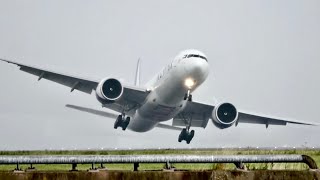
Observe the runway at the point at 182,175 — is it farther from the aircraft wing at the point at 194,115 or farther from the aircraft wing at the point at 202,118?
the aircraft wing at the point at 202,118

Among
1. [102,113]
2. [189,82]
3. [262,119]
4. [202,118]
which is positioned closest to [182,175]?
[189,82]

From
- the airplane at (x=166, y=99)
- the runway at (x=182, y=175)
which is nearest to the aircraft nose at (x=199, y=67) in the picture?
the airplane at (x=166, y=99)

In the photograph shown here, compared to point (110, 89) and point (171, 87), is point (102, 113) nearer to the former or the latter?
point (110, 89)

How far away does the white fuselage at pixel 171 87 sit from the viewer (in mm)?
34406

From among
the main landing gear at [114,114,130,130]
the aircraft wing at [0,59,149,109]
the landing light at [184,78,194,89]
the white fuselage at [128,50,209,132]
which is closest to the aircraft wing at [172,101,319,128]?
the white fuselage at [128,50,209,132]

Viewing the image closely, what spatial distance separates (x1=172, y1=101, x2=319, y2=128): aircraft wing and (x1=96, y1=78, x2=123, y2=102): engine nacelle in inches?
274

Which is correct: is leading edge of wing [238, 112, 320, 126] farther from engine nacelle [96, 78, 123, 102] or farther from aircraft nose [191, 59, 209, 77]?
engine nacelle [96, 78, 123, 102]

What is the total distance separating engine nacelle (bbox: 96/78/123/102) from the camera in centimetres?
3639

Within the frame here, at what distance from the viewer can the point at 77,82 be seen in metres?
38.9

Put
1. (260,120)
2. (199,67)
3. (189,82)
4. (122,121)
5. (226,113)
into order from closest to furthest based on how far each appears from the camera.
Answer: (199,67) < (189,82) < (226,113) < (122,121) < (260,120)

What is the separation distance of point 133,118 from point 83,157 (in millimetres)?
35916

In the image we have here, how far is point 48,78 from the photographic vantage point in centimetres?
4000

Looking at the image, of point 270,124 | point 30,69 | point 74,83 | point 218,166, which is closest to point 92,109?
point 74,83

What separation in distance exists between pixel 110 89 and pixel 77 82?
3.59 metres
